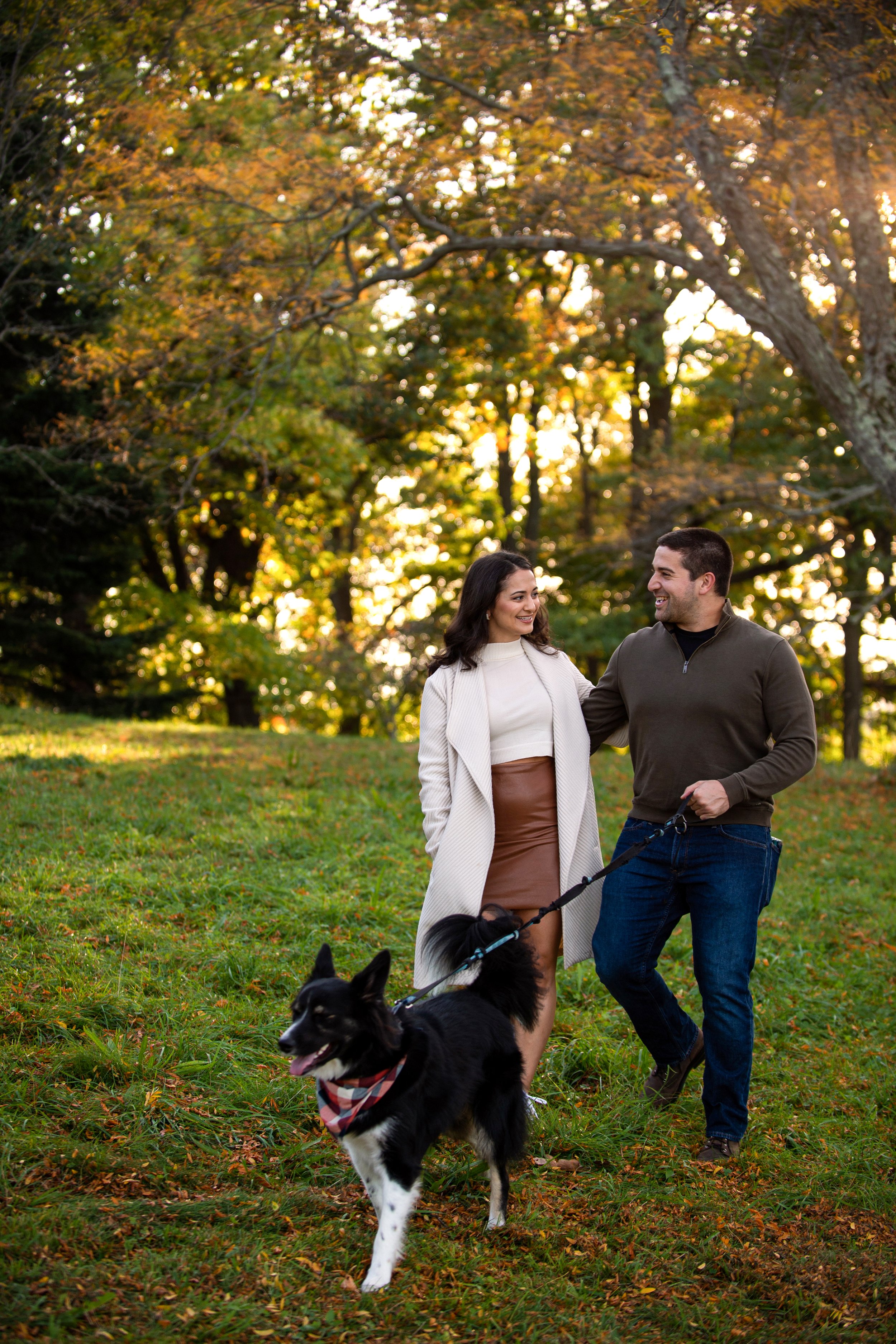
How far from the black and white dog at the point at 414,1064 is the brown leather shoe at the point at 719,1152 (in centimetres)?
94

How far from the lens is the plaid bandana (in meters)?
3.03

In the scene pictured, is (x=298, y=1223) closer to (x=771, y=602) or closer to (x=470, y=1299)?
(x=470, y=1299)

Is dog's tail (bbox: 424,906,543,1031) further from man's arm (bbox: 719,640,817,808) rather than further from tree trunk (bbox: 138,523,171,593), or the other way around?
tree trunk (bbox: 138,523,171,593)

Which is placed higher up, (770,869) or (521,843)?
(521,843)

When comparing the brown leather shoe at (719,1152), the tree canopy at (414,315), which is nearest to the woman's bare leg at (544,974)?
the brown leather shoe at (719,1152)

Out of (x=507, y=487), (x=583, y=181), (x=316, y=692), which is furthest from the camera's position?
(x=507, y=487)

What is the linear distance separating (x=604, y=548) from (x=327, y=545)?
9884 mm

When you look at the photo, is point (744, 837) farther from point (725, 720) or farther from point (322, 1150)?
point (322, 1150)

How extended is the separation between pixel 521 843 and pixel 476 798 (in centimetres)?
28

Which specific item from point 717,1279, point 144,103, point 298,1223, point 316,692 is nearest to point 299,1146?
point 298,1223

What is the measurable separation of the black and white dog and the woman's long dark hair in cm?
105

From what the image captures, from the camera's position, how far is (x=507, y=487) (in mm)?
25891

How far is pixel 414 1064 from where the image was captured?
3166mm

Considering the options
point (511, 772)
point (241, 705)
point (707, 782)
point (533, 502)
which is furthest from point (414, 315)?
point (707, 782)
